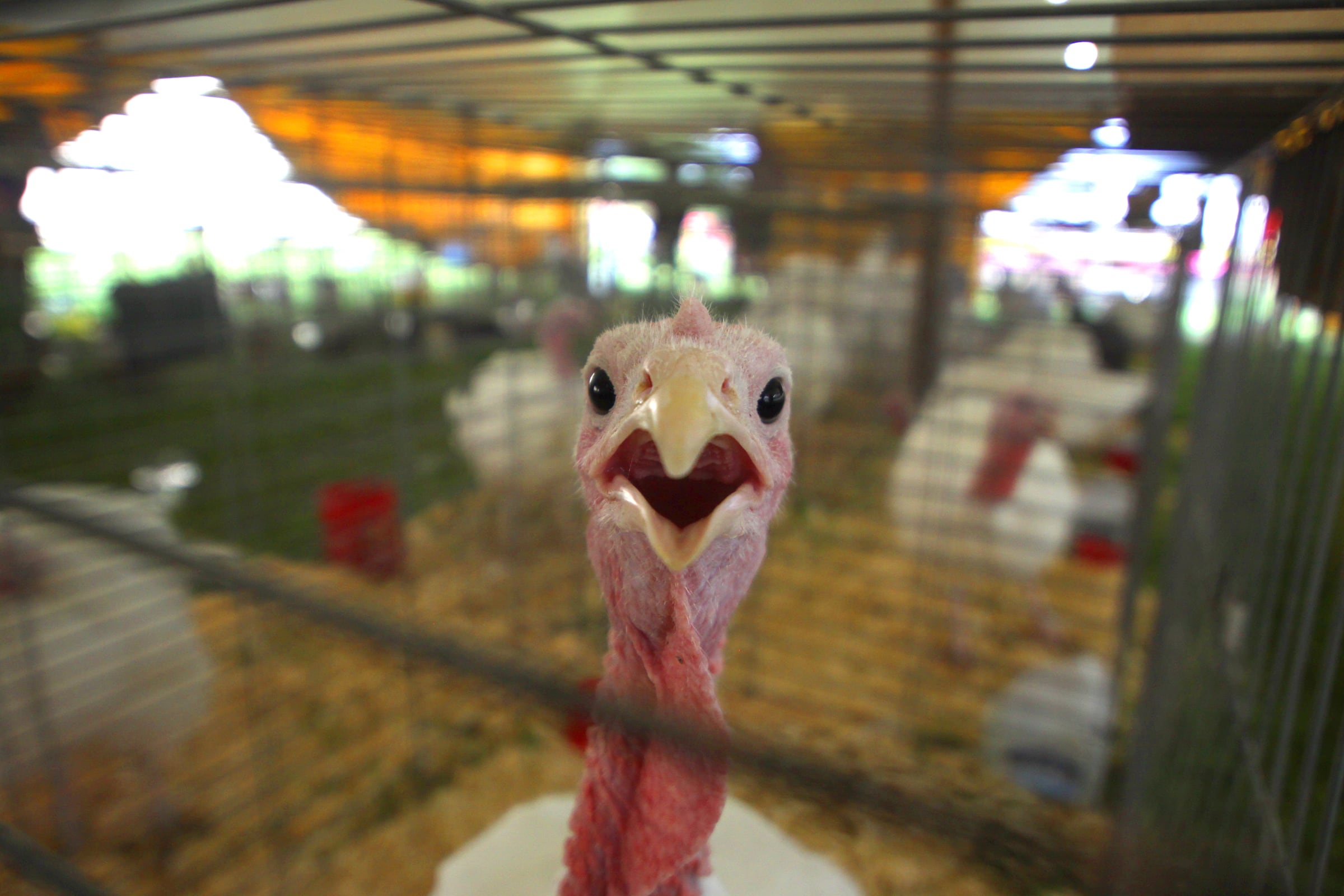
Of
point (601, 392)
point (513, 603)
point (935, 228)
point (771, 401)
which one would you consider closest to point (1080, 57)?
point (771, 401)

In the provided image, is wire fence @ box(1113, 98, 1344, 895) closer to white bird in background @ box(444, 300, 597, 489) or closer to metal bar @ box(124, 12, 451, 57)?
metal bar @ box(124, 12, 451, 57)

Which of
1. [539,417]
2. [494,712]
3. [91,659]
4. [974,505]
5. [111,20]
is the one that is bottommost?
[494,712]

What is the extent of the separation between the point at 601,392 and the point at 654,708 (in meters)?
0.27

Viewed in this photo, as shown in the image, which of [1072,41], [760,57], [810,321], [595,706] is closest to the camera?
[595,706]

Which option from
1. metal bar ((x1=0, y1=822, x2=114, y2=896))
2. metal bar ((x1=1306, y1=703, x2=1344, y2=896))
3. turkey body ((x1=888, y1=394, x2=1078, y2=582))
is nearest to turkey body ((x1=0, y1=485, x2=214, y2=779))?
metal bar ((x1=0, y1=822, x2=114, y2=896))

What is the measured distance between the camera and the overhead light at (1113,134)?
3.69 ft

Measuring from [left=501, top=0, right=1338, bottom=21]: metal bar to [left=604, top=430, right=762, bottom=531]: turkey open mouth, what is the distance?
13.3 inches

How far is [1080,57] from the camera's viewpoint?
784mm

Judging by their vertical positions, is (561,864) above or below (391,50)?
below

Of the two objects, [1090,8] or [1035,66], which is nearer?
[1090,8]

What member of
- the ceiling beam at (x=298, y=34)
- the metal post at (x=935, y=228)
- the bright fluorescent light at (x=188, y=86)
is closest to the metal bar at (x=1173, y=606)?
the metal post at (x=935, y=228)

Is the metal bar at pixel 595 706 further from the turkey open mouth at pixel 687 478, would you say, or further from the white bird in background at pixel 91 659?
the white bird in background at pixel 91 659

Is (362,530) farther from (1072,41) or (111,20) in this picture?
(1072,41)

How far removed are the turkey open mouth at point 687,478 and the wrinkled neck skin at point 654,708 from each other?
4 cm
